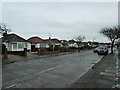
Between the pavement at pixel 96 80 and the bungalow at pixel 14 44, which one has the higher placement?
the bungalow at pixel 14 44

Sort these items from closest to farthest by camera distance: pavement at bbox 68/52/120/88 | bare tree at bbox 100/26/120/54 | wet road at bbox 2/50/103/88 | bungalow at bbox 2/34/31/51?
pavement at bbox 68/52/120/88 < wet road at bbox 2/50/103/88 < bare tree at bbox 100/26/120/54 < bungalow at bbox 2/34/31/51

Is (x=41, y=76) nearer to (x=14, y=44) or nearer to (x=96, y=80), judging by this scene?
(x=96, y=80)

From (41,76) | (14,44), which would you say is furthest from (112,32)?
(41,76)

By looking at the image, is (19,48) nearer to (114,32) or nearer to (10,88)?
(114,32)

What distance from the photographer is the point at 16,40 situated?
37.5 m

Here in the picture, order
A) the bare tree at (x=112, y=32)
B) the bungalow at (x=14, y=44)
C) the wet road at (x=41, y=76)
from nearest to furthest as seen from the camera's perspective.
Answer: the wet road at (x=41, y=76)
the bare tree at (x=112, y=32)
the bungalow at (x=14, y=44)

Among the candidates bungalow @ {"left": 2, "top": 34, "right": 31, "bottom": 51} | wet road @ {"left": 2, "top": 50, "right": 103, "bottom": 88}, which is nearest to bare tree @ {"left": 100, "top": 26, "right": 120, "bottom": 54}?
wet road @ {"left": 2, "top": 50, "right": 103, "bottom": 88}

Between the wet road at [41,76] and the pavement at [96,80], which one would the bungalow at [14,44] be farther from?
the pavement at [96,80]

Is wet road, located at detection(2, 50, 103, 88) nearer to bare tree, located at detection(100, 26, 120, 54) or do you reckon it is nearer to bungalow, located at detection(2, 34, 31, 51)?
bare tree, located at detection(100, 26, 120, 54)

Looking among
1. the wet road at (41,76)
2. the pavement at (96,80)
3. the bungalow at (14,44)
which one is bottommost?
the wet road at (41,76)

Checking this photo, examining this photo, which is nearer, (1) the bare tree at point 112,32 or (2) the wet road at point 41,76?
(2) the wet road at point 41,76

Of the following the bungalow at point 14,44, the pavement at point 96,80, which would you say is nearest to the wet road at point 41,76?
the pavement at point 96,80

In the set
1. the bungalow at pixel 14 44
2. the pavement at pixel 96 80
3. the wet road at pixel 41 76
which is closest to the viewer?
the pavement at pixel 96 80

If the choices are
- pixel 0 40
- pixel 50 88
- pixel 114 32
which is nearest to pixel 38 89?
pixel 50 88
